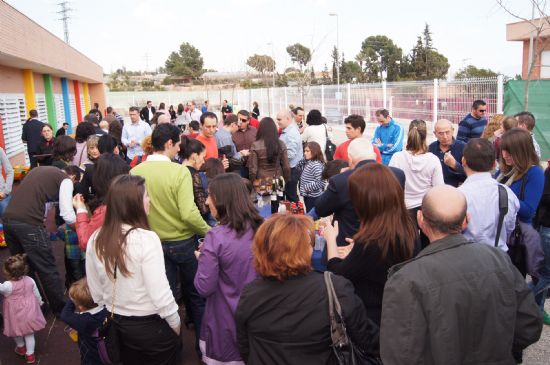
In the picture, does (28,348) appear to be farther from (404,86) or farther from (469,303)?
(404,86)

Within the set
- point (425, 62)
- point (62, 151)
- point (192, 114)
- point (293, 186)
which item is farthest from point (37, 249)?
point (425, 62)

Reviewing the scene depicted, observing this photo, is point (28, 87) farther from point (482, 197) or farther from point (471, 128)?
point (482, 197)

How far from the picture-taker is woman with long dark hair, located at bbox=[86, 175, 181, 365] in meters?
2.80

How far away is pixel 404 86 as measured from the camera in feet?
46.9

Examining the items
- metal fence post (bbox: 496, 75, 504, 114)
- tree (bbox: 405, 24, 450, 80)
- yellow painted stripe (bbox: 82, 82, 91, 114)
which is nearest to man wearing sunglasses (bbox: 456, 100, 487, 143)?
metal fence post (bbox: 496, 75, 504, 114)

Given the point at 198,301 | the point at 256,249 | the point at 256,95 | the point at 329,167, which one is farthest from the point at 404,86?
the point at 256,95

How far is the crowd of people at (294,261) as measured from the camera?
84.4 inches

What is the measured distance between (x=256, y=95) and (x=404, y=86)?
25.4 meters

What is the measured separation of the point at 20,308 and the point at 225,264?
8.10 ft

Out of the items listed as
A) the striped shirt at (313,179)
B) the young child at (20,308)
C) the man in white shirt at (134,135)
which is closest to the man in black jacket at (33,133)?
the man in white shirt at (134,135)

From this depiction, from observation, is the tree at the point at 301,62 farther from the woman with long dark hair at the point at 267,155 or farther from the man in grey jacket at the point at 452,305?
the man in grey jacket at the point at 452,305

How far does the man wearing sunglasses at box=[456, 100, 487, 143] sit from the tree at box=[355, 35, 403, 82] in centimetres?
5800

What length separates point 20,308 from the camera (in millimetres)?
4293

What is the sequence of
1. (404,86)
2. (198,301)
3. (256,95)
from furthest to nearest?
(256,95) → (404,86) → (198,301)
